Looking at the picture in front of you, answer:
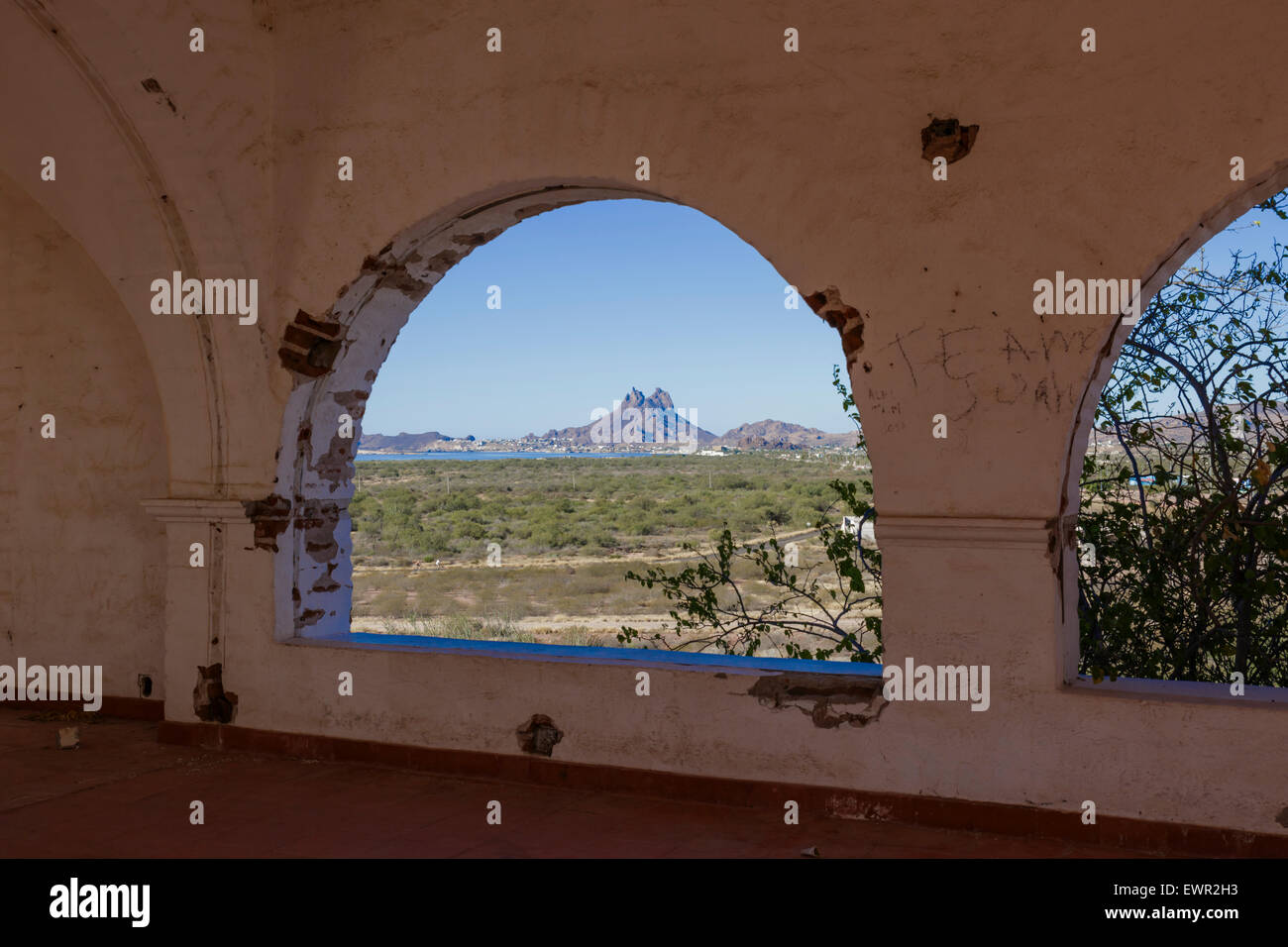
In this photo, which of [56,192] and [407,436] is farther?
[407,436]

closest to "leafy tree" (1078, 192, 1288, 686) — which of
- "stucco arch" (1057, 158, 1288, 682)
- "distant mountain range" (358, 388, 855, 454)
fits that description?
"stucco arch" (1057, 158, 1288, 682)

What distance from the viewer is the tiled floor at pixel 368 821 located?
3.63 m

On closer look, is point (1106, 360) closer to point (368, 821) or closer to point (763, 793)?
point (763, 793)

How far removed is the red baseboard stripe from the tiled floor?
5cm

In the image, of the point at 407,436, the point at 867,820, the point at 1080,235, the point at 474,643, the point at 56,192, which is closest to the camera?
the point at 1080,235

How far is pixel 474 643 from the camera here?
15.8ft

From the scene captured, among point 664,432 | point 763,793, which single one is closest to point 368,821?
point 763,793

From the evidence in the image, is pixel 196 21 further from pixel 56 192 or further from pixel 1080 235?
pixel 1080 235

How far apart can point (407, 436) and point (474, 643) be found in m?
67.3

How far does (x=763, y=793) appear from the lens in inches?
159

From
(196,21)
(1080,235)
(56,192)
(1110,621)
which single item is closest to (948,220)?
(1080,235)

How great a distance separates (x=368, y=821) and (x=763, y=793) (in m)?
1.49

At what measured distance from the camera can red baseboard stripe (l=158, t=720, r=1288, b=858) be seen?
11.3 ft

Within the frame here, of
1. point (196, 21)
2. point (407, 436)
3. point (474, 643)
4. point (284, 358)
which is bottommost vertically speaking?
point (474, 643)
